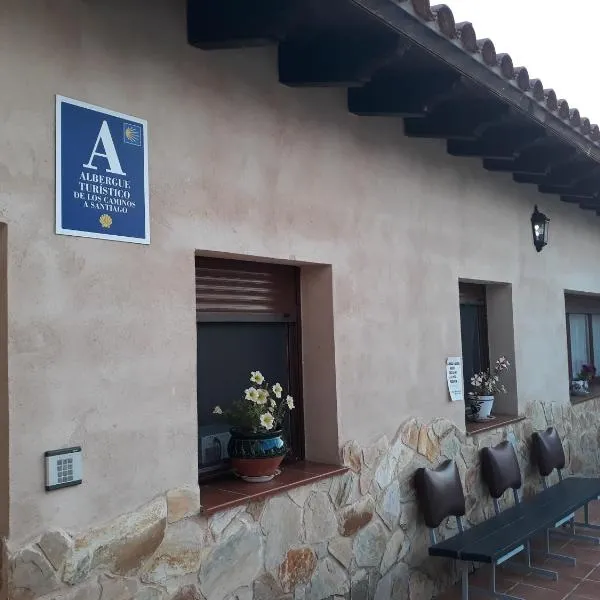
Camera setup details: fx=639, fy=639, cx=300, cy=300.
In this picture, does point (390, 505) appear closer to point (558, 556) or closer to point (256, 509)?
point (256, 509)

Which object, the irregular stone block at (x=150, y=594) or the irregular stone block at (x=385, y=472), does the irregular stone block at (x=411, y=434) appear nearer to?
the irregular stone block at (x=385, y=472)

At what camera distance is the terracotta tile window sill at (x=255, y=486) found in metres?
2.88

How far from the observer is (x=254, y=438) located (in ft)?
10.3

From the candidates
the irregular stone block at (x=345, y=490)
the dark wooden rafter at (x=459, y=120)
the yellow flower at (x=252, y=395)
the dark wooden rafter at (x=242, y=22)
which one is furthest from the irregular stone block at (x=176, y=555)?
the dark wooden rafter at (x=459, y=120)

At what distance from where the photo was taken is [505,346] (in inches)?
219

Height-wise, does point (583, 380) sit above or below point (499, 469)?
above

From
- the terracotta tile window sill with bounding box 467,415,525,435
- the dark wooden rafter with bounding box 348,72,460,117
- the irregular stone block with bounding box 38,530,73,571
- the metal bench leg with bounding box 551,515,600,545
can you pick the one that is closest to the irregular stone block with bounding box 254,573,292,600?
the irregular stone block with bounding box 38,530,73,571

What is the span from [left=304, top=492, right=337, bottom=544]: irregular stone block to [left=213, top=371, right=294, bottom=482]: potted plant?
0.28 metres

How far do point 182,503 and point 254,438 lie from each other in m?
0.56

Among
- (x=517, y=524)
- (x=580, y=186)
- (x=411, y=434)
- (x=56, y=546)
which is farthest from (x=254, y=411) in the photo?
(x=580, y=186)

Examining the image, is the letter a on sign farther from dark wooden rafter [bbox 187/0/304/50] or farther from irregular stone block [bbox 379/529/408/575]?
irregular stone block [bbox 379/529/408/575]

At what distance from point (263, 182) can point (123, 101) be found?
840 mm

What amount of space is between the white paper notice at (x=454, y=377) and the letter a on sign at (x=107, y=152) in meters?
2.82

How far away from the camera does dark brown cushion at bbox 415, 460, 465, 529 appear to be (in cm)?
402
